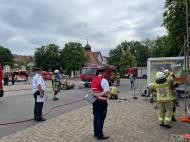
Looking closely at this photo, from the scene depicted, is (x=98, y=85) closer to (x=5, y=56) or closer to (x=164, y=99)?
(x=164, y=99)

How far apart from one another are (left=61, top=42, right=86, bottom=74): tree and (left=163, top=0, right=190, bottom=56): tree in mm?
67534

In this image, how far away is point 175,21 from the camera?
3325 centimetres

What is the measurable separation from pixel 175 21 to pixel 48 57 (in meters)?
88.8

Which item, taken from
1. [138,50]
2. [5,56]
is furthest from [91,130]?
[138,50]

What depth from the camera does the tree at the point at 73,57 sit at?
10269 centimetres

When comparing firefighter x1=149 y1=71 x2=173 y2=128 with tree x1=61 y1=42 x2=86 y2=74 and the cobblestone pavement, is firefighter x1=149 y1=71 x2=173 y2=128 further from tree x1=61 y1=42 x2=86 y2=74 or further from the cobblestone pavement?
tree x1=61 y1=42 x2=86 y2=74

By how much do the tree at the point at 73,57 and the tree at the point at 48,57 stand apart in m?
10.9

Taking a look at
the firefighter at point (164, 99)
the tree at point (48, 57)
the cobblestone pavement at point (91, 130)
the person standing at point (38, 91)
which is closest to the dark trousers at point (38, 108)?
the person standing at point (38, 91)

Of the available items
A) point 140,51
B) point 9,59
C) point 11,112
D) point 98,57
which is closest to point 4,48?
point 9,59

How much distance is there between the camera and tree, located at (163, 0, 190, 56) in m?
32.1

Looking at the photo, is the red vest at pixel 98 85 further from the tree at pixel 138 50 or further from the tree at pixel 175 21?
the tree at pixel 138 50

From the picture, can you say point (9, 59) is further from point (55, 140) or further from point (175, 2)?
point (55, 140)

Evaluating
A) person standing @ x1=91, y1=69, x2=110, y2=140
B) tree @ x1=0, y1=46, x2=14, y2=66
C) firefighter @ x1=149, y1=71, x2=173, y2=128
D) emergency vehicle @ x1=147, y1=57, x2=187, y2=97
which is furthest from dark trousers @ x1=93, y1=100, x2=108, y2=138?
tree @ x1=0, y1=46, x2=14, y2=66

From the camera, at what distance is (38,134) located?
11336mm
